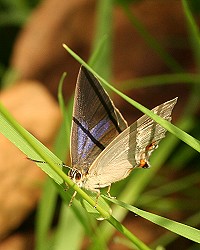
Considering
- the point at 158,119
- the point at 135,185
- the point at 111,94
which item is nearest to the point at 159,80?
the point at 111,94

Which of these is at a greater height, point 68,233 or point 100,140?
point 100,140

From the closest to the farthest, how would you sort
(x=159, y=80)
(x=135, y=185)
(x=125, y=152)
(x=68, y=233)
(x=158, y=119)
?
(x=158, y=119) < (x=125, y=152) < (x=68, y=233) < (x=135, y=185) < (x=159, y=80)

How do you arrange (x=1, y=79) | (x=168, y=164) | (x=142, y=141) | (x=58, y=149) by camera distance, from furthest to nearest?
(x=1, y=79)
(x=168, y=164)
(x=58, y=149)
(x=142, y=141)

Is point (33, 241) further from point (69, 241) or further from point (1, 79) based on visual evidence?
point (1, 79)

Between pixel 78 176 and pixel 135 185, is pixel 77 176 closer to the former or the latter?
pixel 78 176

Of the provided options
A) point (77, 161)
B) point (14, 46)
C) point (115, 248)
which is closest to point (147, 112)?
point (77, 161)
